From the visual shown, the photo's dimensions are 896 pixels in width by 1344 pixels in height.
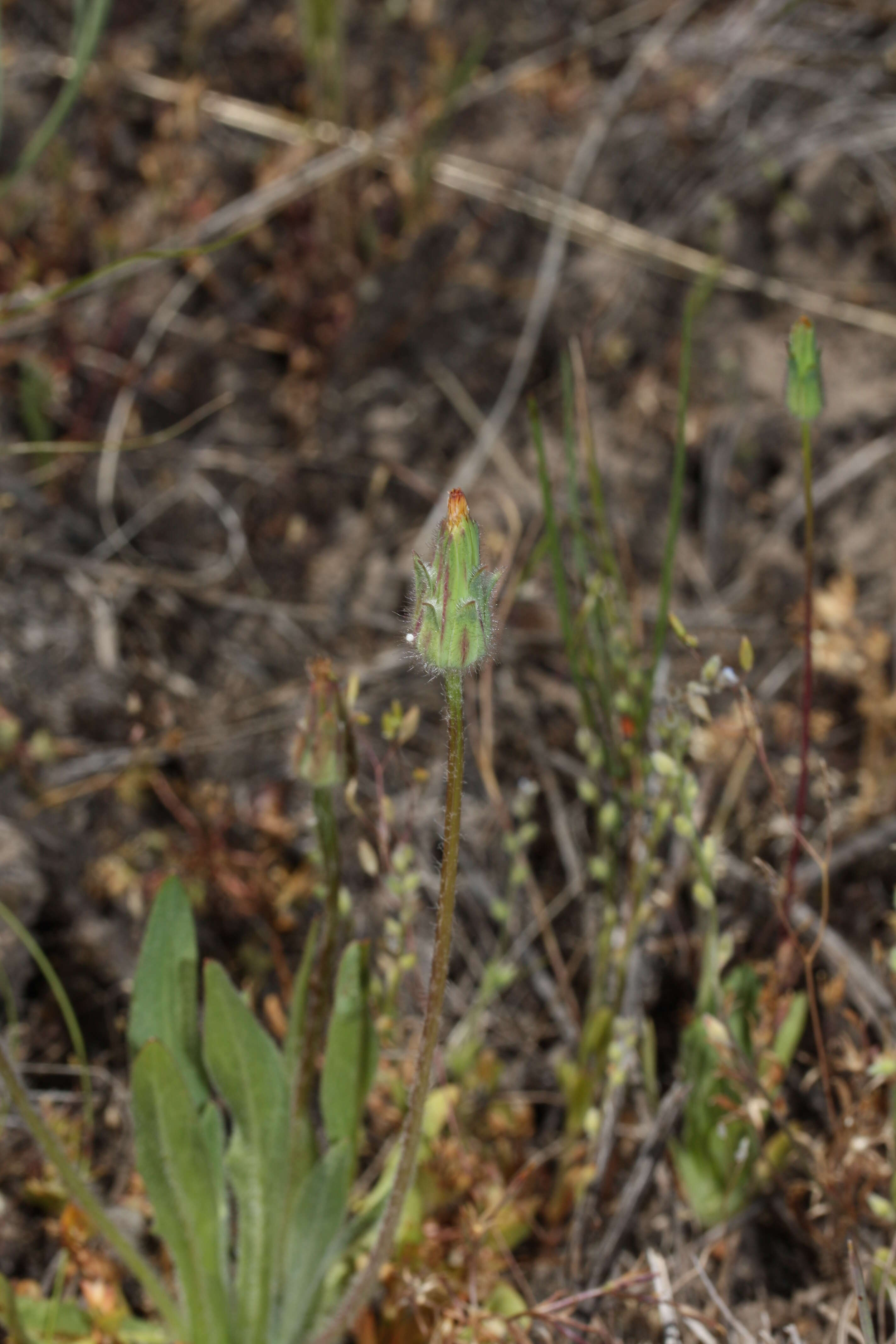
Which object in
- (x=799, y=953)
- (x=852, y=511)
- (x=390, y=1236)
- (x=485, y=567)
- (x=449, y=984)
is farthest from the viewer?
(x=852, y=511)

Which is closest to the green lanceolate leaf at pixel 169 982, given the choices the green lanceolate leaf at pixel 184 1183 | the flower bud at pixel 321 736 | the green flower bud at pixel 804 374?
the green lanceolate leaf at pixel 184 1183

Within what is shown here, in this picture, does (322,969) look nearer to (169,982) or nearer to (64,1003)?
(169,982)

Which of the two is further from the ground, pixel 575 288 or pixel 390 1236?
pixel 575 288

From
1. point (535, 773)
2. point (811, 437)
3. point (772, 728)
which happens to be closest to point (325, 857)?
point (535, 773)

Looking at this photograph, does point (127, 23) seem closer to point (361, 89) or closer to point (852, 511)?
point (361, 89)

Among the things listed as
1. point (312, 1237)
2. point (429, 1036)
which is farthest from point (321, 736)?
point (312, 1237)

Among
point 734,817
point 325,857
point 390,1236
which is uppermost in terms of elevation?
point 325,857

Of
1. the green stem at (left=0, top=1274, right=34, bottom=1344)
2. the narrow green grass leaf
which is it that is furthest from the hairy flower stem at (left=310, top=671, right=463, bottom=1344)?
the narrow green grass leaf
